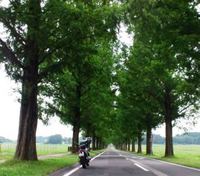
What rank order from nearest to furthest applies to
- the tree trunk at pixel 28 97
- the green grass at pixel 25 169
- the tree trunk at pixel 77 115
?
1. the green grass at pixel 25 169
2. the tree trunk at pixel 28 97
3. the tree trunk at pixel 77 115

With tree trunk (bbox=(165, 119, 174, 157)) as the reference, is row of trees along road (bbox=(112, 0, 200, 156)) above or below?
above

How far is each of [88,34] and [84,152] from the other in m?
6.16

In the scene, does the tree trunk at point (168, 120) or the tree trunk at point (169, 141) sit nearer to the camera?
the tree trunk at point (169, 141)

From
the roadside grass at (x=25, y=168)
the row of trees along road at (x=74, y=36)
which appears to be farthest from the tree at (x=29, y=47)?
the roadside grass at (x=25, y=168)

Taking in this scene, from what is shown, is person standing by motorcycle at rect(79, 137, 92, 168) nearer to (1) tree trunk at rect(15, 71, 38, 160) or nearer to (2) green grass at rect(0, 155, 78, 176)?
(2) green grass at rect(0, 155, 78, 176)

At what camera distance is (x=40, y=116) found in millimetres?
→ 44594

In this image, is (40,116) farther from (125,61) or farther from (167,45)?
(167,45)

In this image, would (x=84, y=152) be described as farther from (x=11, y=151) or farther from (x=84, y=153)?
(x=11, y=151)

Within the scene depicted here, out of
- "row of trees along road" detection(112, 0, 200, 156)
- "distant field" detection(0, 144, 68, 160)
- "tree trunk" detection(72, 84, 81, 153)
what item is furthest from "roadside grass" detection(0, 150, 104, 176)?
"tree trunk" detection(72, 84, 81, 153)

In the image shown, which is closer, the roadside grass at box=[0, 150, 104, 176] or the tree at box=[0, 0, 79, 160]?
the roadside grass at box=[0, 150, 104, 176]

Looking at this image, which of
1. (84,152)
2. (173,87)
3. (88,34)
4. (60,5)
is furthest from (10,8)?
(173,87)

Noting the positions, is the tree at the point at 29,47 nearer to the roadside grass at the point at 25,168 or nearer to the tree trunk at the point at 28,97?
the tree trunk at the point at 28,97

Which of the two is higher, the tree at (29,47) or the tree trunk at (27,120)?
the tree at (29,47)

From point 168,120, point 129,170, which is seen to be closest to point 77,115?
point 168,120
